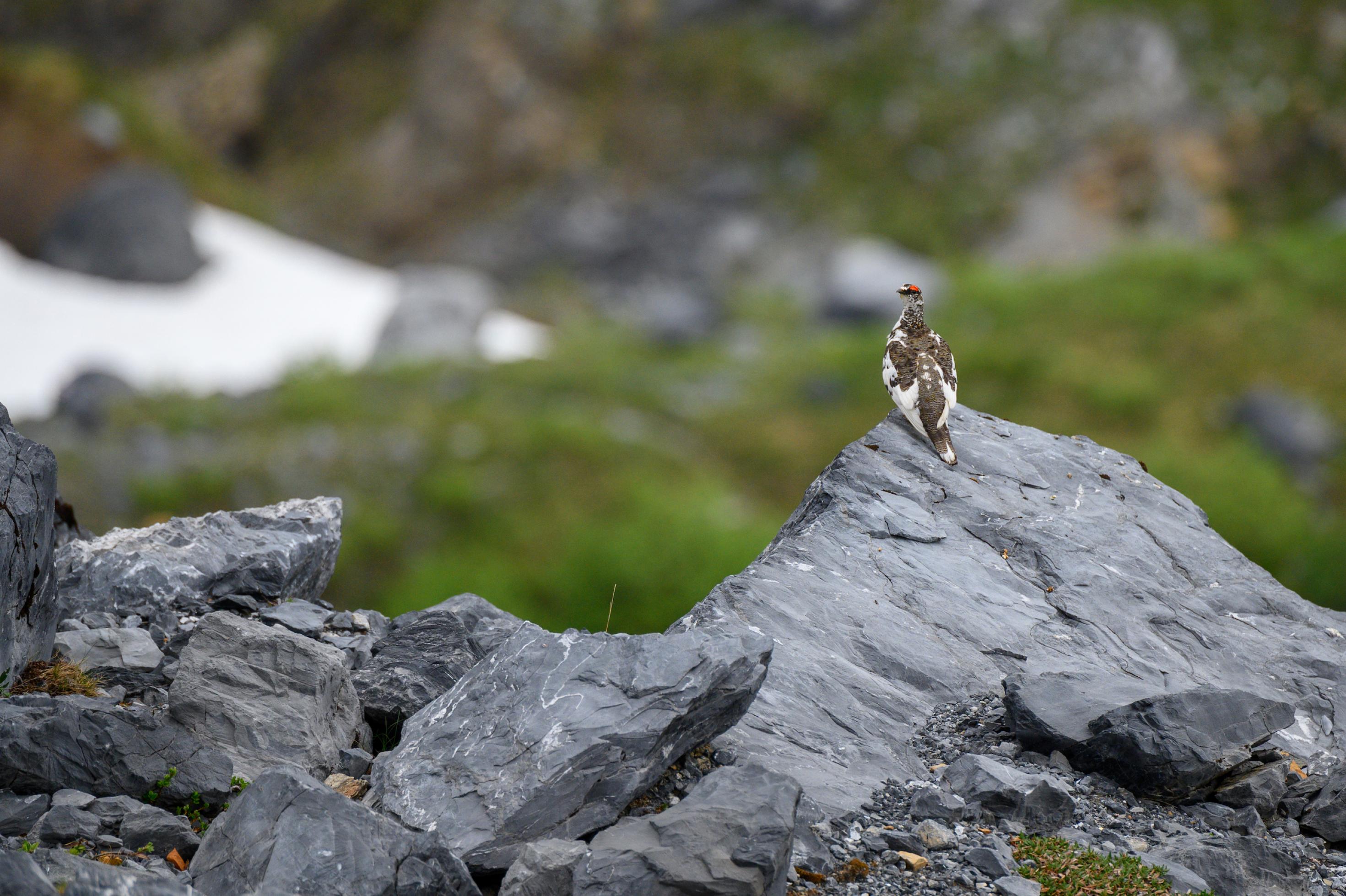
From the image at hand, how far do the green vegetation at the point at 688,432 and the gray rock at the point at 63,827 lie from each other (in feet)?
45.8

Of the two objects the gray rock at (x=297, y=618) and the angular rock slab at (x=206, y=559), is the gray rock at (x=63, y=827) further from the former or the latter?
the angular rock slab at (x=206, y=559)

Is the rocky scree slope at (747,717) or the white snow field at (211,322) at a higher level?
the white snow field at (211,322)

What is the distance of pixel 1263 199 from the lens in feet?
129

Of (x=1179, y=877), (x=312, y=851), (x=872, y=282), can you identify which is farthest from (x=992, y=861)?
(x=872, y=282)

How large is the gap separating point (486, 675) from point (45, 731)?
233 centimetres

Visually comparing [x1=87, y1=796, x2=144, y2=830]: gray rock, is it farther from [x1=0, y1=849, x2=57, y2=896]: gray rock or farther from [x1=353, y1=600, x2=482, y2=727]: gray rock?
[x1=353, y1=600, x2=482, y2=727]: gray rock

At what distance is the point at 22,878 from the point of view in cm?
420

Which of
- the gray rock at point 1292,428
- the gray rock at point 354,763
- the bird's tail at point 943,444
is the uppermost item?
the gray rock at point 1292,428

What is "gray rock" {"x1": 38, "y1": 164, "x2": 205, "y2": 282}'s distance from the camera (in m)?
32.1

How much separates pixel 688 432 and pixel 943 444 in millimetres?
17517

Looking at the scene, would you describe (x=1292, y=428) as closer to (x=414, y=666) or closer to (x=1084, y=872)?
(x=1084, y=872)

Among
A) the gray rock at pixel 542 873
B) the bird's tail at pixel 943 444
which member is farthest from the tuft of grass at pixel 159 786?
the bird's tail at pixel 943 444

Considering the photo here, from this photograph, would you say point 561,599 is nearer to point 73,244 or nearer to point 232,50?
point 73,244

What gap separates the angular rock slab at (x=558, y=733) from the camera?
5551 millimetres
